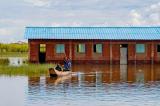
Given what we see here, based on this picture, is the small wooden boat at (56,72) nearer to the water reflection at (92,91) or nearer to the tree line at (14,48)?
the water reflection at (92,91)

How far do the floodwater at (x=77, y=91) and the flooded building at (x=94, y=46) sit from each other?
17559mm

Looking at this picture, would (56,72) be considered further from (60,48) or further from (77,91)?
(60,48)

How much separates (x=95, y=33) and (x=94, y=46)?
149cm

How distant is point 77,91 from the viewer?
25.6 metres

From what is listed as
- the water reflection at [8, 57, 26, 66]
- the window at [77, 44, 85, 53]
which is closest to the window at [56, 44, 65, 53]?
the window at [77, 44, 85, 53]

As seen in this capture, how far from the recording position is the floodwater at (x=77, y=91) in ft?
70.7

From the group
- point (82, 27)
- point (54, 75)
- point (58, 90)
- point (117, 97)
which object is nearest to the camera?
point (117, 97)

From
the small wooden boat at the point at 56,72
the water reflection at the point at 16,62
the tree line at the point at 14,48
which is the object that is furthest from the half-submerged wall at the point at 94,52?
the tree line at the point at 14,48

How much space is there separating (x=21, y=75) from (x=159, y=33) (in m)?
22.5

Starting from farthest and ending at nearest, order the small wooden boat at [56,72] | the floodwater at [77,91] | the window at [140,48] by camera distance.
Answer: the window at [140,48] → the small wooden boat at [56,72] → the floodwater at [77,91]

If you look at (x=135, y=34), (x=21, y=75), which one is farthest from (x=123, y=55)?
(x=21, y=75)

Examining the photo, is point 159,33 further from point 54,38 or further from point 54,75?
point 54,75

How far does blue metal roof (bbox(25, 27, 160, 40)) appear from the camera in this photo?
52438mm

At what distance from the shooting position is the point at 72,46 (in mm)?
52562
